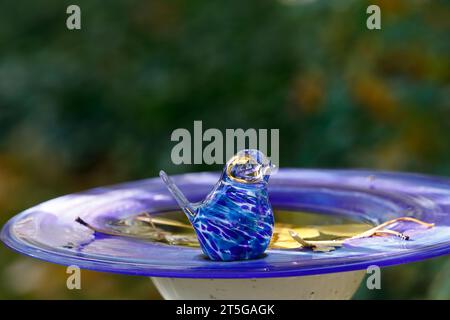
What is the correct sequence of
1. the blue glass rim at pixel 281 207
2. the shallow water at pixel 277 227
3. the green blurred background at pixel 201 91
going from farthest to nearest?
the green blurred background at pixel 201 91 < the shallow water at pixel 277 227 < the blue glass rim at pixel 281 207

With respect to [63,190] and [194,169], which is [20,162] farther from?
[194,169]

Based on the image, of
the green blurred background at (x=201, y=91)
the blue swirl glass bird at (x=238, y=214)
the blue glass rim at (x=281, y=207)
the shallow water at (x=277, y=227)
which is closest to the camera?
the blue glass rim at (x=281, y=207)

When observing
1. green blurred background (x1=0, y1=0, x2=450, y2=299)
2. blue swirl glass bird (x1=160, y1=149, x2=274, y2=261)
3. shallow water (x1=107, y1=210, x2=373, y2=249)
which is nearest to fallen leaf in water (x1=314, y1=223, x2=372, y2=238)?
shallow water (x1=107, y1=210, x2=373, y2=249)

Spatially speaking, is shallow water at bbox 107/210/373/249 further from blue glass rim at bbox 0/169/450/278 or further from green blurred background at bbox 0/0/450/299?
green blurred background at bbox 0/0/450/299

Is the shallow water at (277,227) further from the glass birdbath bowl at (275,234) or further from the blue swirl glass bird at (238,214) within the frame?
the blue swirl glass bird at (238,214)

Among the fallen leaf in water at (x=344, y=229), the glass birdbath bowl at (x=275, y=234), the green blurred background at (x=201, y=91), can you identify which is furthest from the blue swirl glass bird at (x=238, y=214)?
the green blurred background at (x=201, y=91)

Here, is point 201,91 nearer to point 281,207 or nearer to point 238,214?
point 281,207

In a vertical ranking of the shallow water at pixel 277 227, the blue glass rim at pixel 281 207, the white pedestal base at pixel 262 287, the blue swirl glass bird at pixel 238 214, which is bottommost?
the white pedestal base at pixel 262 287

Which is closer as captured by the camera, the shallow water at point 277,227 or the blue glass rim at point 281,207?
the blue glass rim at point 281,207
